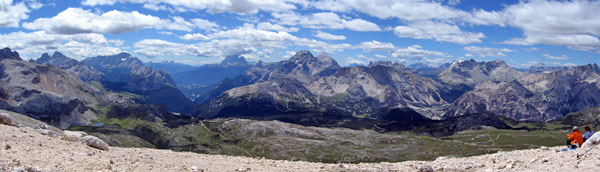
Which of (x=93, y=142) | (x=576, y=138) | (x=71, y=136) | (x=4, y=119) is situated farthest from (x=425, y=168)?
(x=4, y=119)

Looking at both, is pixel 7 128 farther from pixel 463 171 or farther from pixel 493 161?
pixel 493 161

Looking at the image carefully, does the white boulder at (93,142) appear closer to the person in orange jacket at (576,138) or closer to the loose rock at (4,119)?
the loose rock at (4,119)

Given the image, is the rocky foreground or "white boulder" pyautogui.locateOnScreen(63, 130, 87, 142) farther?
"white boulder" pyautogui.locateOnScreen(63, 130, 87, 142)

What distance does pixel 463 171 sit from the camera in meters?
34.3

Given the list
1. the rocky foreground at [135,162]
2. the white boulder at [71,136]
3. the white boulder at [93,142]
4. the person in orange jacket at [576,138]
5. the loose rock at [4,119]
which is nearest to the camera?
the rocky foreground at [135,162]

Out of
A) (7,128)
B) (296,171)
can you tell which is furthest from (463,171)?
(7,128)

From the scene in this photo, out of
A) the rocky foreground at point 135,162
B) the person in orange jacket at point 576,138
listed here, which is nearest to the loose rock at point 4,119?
the rocky foreground at point 135,162

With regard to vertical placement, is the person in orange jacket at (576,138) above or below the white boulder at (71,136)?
above

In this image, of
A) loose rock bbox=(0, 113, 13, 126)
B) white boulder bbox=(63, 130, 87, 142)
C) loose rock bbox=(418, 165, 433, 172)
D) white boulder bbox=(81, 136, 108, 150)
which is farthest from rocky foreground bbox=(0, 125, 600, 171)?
loose rock bbox=(0, 113, 13, 126)

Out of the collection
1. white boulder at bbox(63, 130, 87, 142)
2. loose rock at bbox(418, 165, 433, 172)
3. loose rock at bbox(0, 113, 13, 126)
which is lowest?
loose rock at bbox(418, 165, 433, 172)

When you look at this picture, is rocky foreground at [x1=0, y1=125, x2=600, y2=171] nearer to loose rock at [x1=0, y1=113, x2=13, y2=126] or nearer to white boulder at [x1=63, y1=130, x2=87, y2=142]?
white boulder at [x1=63, y1=130, x2=87, y2=142]

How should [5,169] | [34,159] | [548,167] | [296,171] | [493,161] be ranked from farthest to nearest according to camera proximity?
[493,161]
[296,171]
[548,167]
[34,159]
[5,169]

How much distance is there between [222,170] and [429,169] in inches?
747

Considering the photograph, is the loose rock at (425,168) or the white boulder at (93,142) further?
the loose rock at (425,168)
